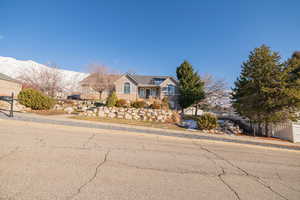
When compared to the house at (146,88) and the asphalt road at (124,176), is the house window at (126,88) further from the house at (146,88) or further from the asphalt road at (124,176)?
the asphalt road at (124,176)

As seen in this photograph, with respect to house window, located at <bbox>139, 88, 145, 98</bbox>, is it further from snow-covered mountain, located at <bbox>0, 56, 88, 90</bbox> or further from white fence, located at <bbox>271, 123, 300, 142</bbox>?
white fence, located at <bbox>271, 123, 300, 142</bbox>

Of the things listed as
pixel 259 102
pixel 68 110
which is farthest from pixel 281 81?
pixel 68 110

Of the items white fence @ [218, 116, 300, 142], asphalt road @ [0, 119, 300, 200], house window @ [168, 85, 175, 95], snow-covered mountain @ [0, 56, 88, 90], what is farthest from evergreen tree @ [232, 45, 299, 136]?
snow-covered mountain @ [0, 56, 88, 90]

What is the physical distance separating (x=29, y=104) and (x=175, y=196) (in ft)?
56.5

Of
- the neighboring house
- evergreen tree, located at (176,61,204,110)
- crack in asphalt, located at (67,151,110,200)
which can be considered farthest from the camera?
the neighboring house

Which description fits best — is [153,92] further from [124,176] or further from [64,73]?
[124,176]

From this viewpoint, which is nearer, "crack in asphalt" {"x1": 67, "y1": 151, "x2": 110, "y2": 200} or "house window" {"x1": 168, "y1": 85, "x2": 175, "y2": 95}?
"crack in asphalt" {"x1": 67, "y1": 151, "x2": 110, "y2": 200}

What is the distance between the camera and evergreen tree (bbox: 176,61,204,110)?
24.2 meters

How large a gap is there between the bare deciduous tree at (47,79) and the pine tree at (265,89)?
27270mm

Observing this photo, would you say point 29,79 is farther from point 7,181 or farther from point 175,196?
point 175,196

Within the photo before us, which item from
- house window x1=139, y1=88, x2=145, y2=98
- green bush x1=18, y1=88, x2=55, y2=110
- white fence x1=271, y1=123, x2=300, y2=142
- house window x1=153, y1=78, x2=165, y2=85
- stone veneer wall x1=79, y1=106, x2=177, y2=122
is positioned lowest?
white fence x1=271, y1=123, x2=300, y2=142

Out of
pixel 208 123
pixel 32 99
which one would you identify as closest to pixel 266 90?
pixel 208 123

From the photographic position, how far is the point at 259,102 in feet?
39.1

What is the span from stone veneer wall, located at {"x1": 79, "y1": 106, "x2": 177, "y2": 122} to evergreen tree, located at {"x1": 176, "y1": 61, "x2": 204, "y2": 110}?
9.43 metres
